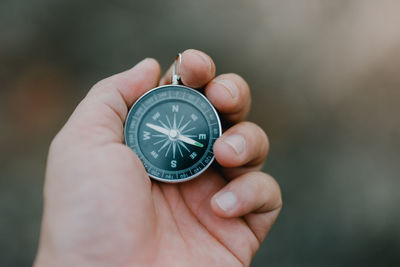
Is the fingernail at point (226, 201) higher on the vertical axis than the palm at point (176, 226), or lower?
higher

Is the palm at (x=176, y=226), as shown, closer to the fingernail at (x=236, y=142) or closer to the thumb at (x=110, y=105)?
the thumb at (x=110, y=105)

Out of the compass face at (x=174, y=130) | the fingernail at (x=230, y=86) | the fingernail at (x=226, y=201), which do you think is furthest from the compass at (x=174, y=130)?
the fingernail at (x=226, y=201)

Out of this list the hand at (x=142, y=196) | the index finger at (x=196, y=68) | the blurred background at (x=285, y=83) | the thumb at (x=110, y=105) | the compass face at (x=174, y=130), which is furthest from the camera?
the blurred background at (x=285, y=83)

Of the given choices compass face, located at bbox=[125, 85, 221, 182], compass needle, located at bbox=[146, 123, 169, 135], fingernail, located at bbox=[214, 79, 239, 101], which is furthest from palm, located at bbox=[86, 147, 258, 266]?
fingernail, located at bbox=[214, 79, 239, 101]

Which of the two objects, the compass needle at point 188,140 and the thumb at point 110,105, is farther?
the compass needle at point 188,140

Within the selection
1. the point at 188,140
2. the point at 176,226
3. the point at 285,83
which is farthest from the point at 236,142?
the point at 285,83

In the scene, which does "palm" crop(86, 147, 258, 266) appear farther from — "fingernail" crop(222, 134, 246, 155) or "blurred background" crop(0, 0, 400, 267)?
"blurred background" crop(0, 0, 400, 267)
